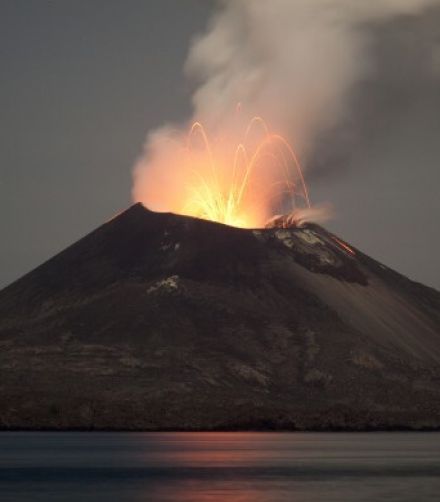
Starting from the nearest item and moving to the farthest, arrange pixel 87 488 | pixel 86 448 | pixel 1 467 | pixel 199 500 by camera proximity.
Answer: pixel 199 500, pixel 87 488, pixel 1 467, pixel 86 448

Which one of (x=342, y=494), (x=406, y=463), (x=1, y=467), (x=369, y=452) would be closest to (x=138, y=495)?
(x=342, y=494)

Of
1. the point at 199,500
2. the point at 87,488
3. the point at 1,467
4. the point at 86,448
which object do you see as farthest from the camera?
the point at 86,448

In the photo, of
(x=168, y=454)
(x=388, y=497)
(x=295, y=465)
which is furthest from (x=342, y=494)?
(x=168, y=454)

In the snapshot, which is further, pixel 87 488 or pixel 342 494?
pixel 87 488

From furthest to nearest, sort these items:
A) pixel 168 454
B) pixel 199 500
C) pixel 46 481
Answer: pixel 168 454 < pixel 46 481 < pixel 199 500

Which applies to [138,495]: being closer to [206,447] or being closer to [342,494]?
[342,494]

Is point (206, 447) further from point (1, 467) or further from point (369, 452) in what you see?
point (1, 467)
